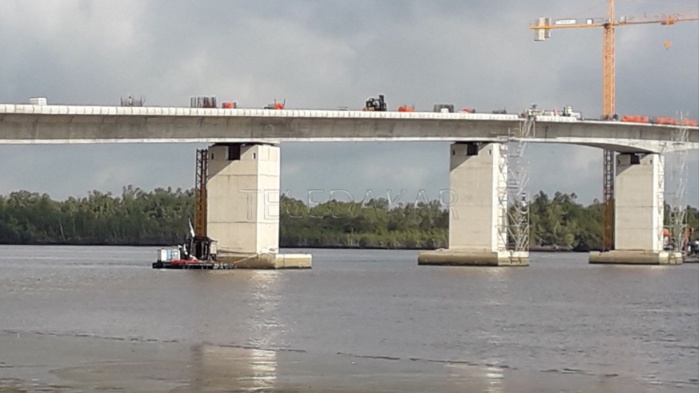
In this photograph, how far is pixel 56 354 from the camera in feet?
123

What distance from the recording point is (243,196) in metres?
104

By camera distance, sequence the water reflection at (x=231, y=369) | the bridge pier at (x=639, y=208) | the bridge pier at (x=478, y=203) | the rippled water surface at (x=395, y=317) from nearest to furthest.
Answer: the water reflection at (x=231, y=369) → the rippled water surface at (x=395, y=317) → the bridge pier at (x=478, y=203) → the bridge pier at (x=639, y=208)

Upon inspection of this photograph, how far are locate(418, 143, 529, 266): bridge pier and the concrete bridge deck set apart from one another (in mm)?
1847

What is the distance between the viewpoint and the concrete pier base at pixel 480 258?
122 meters

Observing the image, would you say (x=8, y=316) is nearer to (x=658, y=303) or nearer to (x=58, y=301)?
(x=58, y=301)

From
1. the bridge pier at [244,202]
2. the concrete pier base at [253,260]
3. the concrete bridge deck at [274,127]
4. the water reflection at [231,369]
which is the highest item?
the concrete bridge deck at [274,127]

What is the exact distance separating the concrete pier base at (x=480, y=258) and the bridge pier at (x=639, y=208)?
782 inches

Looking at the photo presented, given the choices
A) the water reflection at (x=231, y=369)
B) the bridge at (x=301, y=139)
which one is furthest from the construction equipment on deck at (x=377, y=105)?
the water reflection at (x=231, y=369)

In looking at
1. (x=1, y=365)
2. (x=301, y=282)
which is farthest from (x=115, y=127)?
(x=1, y=365)

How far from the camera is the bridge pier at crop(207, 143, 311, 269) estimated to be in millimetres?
103500

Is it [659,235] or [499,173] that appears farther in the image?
[659,235]

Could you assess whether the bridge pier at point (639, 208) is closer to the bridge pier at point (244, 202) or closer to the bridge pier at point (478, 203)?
the bridge pier at point (478, 203)

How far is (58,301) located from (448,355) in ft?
95.4

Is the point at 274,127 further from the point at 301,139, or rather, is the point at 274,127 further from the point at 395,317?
the point at 395,317
